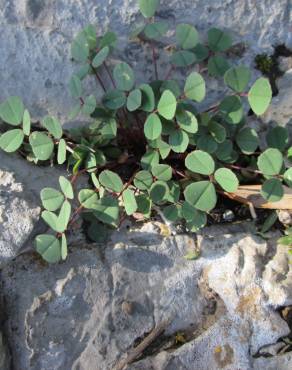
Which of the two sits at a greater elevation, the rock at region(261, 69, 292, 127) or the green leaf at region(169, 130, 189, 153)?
the green leaf at region(169, 130, 189, 153)

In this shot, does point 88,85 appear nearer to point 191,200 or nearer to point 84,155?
point 84,155

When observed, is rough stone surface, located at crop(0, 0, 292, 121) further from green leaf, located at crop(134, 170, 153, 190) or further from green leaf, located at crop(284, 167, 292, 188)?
green leaf, located at crop(284, 167, 292, 188)

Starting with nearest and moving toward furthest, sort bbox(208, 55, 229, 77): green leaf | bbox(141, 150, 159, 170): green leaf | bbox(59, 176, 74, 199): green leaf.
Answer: bbox(59, 176, 74, 199): green leaf
bbox(141, 150, 159, 170): green leaf
bbox(208, 55, 229, 77): green leaf

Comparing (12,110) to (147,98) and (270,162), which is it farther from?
(270,162)

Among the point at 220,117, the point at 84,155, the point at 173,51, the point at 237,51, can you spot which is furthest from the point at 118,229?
the point at 237,51

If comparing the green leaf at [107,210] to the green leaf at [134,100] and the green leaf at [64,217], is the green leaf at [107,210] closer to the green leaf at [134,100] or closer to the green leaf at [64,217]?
the green leaf at [64,217]

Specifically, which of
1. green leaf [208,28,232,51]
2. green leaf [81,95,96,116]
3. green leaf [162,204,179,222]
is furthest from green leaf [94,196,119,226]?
green leaf [208,28,232,51]

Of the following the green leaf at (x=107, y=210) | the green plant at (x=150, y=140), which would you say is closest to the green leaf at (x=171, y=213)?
the green plant at (x=150, y=140)
